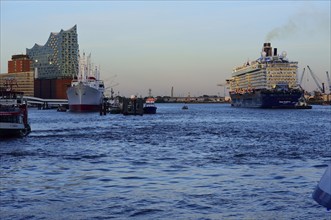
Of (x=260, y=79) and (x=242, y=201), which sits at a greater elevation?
(x=260, y=79)

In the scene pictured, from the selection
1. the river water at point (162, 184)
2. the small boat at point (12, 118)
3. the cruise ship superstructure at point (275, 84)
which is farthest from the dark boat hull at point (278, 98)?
the river water at point (162, 184)

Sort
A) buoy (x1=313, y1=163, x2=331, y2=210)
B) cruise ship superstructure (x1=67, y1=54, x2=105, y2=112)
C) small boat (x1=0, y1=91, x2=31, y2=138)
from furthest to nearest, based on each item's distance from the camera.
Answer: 1. cruise ship superstructure (x1=67, y1=54, x2=105, y2=112)
2. small boat (x1=0, y1=91, x2=31, y2=138)
3. buoy (x1=313, y1=163, x2=331, y2=210)

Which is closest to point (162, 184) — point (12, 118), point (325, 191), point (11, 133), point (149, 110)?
point (325, 191)

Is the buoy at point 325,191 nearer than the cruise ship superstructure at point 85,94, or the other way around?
the buoy at point 325,191

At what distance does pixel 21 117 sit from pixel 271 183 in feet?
125

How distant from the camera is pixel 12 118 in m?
53.8

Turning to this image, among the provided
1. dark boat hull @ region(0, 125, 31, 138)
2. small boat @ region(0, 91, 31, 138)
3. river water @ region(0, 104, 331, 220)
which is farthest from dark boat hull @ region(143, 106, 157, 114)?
river water @ region(0, 104, 331, 220)

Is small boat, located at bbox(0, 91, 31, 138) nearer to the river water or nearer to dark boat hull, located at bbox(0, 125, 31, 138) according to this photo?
dark boat hull, located at bbox(0, 125, 31, 138)

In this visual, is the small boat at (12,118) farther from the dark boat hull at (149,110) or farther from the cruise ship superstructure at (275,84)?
the cruise ship superstructure at (275,84)

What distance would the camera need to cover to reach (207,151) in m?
39.6

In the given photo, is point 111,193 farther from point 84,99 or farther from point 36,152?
point 84,99

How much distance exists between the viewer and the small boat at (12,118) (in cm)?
5281

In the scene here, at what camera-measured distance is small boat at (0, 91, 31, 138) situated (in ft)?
173

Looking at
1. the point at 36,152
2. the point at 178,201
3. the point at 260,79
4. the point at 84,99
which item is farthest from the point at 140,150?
the point at 260,79
